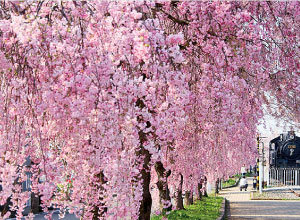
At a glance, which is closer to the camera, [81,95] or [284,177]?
[81,95]

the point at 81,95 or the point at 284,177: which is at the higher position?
the point at 81,95

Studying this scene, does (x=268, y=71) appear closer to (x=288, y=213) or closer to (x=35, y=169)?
(x=35, y=169)

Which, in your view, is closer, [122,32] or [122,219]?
[122,32]

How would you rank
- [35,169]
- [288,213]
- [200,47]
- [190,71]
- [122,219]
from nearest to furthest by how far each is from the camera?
[35,169] → [122,219] → [200,47] → [190,71] → [288,213]

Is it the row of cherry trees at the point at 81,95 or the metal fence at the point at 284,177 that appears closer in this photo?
the row of cherry trees at the point at 81,95

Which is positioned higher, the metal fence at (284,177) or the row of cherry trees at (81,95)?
the row of cherry trees at (81,95)

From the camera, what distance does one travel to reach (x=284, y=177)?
123 feet

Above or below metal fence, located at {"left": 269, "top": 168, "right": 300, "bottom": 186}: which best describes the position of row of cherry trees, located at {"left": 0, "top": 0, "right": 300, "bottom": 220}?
above

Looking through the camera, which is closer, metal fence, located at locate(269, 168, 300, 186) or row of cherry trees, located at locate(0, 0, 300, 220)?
row of cherry trees, located at locate(0, 0, 300, 220)

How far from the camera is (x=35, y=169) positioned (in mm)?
4395

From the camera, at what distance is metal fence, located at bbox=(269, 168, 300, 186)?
37031 mm

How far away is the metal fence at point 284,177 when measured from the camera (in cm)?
3703

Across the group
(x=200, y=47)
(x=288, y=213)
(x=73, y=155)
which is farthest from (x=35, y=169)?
(x=288, y=213)

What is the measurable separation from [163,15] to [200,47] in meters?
1.07
